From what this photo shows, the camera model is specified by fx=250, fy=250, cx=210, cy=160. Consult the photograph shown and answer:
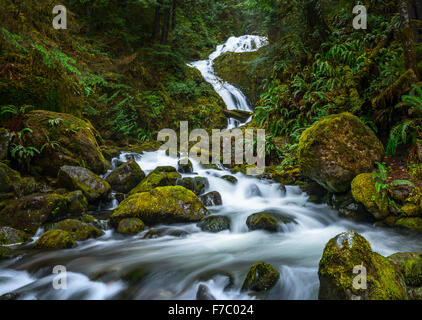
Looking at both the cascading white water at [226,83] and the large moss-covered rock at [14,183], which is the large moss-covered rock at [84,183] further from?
the cascading white water at [226,83]

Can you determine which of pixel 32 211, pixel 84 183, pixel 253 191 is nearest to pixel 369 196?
pixel 253 191

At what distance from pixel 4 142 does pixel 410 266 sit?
7.50 metres

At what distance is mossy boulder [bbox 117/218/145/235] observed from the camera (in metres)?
4.82

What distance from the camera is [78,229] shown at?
4480mm

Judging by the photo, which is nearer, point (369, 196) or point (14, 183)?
point (369, 196)

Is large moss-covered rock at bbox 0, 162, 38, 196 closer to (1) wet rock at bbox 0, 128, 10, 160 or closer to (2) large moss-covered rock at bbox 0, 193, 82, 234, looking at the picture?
(2) large moss-covered rock at bbox 0, 193, 82, 234

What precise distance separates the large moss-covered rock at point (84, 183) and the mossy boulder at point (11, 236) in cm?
149

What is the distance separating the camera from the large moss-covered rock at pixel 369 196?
4.38 metres

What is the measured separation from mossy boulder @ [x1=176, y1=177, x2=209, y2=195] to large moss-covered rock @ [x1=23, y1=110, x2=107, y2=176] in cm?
225

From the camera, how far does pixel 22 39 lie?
693 centimetres

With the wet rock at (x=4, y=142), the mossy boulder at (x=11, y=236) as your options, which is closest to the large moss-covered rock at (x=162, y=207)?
the mossy boulder at (x=11, y=236)

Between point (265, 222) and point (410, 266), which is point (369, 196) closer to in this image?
point (265, 222)

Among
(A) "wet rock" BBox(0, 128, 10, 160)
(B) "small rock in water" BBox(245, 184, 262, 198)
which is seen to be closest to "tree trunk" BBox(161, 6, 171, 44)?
(A) "wet rock" BBox(0, 128, 10, 160)
